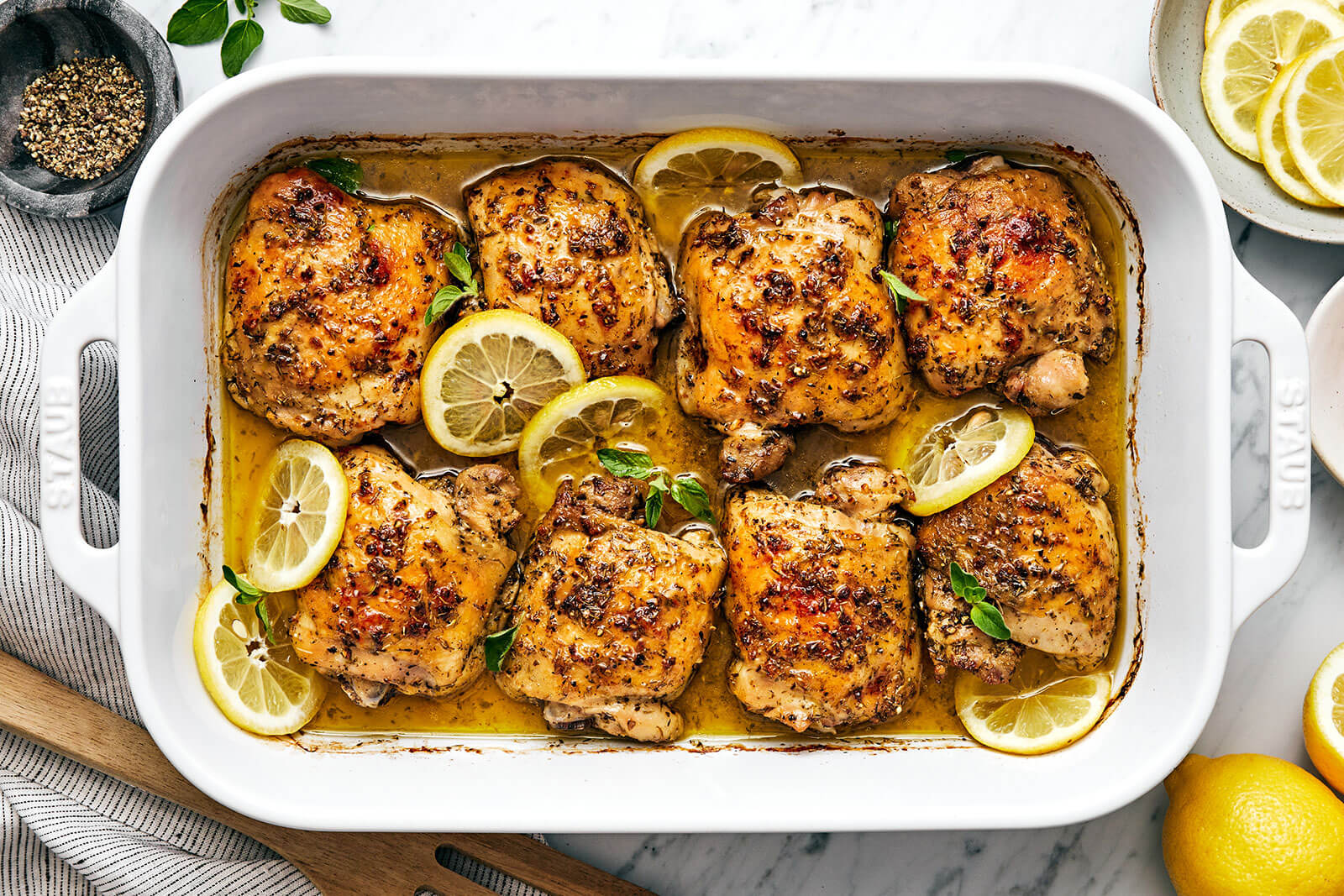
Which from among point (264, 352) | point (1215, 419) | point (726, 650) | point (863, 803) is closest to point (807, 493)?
point (726, 650)

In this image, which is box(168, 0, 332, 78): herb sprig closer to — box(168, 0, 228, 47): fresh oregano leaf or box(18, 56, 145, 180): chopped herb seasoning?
box(168, 0, 228, 47): fresh oregano leaf

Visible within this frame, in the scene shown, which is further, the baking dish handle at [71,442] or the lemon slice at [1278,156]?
the lemon slice at [1278,156]

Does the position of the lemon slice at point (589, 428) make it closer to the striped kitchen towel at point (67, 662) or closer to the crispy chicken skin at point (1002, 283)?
the crispy chicken skin at point (1002, 283)

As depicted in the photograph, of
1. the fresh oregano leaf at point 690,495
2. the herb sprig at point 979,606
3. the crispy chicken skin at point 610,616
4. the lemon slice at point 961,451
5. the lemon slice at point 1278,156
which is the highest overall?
the lemon slice at point 1278,156

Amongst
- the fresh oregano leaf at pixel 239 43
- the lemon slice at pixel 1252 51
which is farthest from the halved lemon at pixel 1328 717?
the fresh oregano leaf at pixel 239 43

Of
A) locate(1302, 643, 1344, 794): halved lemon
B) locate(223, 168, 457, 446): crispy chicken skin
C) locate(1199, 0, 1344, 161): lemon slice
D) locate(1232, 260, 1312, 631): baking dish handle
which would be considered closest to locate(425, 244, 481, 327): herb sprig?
locate(223, 168, 457, 446): crispy chicken skin

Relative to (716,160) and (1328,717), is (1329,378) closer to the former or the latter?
(1328,717)

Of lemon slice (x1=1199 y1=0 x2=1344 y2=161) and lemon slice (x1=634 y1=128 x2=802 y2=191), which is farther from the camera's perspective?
lemon slice (x1=1199 y1=0 x2=1344 y2=161)

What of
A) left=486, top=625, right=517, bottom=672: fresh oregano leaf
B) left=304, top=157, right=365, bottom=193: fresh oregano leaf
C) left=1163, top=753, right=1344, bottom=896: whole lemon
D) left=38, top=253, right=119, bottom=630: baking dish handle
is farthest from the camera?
left=304, top=157, right=365, bottom=193: fresh oregano leaf
